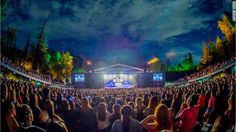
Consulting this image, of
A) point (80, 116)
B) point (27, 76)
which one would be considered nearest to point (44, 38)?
point (27, 76)

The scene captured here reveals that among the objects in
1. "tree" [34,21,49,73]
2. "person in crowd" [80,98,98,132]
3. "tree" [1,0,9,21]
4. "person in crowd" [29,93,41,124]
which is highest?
"tree" [1,0,9,21]

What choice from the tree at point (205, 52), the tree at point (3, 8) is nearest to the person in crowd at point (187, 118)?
the tree at point (205, 52)

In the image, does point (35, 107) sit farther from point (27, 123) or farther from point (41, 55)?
point (41, 55)

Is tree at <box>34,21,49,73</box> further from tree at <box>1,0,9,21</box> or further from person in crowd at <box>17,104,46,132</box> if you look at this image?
person in crowd at <box>17,104,46,132</box>

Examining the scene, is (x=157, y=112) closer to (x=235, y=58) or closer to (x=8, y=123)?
(x=8, y=123)

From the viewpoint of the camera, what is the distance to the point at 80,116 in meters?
7.64

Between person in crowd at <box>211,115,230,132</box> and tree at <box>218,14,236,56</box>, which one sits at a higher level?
tree at <box>218,14,236,56</box>

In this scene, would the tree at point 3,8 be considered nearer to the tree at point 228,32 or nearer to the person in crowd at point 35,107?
the person in crowd at point 35,107

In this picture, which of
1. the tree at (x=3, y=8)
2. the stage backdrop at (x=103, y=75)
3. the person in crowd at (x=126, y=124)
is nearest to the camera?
the person in crowd at (x=126, y=124)

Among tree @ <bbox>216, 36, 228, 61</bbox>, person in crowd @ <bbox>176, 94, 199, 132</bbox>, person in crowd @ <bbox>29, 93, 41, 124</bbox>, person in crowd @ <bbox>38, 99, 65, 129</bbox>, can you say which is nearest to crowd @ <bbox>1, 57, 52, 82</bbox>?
person in crowd @ <bbox>29, 93, 41, 124</bbox>

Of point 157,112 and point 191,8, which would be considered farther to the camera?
point 191,8

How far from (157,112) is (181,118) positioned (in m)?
1.67

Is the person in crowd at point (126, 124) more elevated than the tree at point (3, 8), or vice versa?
the tree at point (3, 8)

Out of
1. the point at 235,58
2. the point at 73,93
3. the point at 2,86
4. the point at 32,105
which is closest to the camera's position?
the point at 32,105
